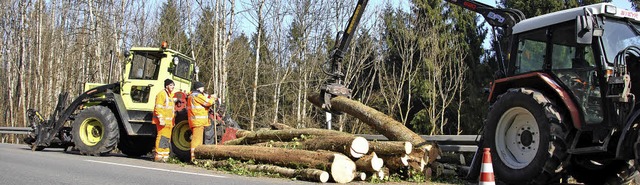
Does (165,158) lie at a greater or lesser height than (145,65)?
lesser

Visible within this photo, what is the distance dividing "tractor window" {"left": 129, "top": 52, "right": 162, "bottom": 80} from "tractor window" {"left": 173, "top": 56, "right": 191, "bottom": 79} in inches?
17.2

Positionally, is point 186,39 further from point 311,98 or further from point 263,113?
point 311,98

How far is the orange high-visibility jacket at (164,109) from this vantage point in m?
11.1

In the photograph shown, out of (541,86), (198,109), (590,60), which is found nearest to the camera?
(590,60)

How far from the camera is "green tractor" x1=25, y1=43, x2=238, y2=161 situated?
39.1ft

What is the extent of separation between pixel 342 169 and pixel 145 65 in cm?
647

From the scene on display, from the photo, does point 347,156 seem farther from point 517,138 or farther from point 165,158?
point 165,158

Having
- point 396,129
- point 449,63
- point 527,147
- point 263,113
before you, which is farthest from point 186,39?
point 527,147

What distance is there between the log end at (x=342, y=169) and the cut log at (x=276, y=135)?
1.80 metres

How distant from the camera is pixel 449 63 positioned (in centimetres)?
3028

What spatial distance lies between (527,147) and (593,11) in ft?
6.14

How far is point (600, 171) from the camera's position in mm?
7141

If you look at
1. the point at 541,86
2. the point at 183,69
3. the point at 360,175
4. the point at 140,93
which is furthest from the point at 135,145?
the point at 541,86

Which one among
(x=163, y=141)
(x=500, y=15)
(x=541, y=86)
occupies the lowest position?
(x=163, y=141)
